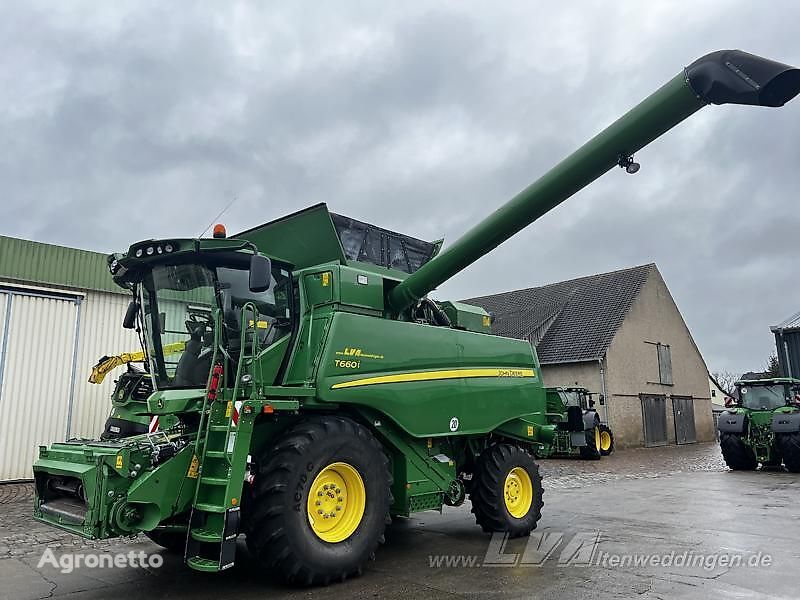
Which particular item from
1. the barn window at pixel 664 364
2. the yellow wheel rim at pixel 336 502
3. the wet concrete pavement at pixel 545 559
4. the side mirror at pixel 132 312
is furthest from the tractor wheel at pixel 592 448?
the side mirror at pixel 132 312

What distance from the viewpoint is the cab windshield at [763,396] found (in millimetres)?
16016

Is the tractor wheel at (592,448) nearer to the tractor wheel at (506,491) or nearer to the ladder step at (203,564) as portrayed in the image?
the tractor wheel at (506,491)

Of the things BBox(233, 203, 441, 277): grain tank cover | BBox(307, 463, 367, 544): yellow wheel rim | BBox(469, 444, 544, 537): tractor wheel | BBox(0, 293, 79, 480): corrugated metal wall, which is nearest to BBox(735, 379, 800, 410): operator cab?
BBox(469, 444, 544, 537): tractor wheel

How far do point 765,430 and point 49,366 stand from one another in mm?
15854

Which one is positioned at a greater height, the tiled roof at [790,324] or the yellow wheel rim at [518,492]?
the tiled roof at [790,324]

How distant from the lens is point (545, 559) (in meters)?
6.13

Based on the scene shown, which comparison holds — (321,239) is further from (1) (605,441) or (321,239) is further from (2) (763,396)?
(1) (605,441)

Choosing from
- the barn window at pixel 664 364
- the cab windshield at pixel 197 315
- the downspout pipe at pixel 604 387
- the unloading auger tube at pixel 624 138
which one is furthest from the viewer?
the barn window at pixel 664 364

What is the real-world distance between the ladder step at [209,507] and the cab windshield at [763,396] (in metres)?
15.3

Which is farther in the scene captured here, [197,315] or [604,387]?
[604,387]

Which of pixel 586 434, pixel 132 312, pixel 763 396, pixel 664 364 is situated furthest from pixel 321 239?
pixel 664 364

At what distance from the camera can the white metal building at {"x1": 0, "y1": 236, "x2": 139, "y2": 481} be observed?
1213 cm

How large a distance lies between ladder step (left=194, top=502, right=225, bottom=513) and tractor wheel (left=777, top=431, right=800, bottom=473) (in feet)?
46.1

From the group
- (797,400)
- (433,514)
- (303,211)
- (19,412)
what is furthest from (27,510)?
Answer: (797,400)
